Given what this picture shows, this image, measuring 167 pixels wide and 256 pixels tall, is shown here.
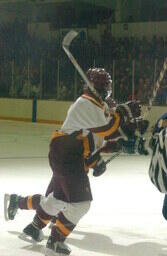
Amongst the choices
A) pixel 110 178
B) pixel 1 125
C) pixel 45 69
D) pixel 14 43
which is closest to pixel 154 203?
pixel 110 178

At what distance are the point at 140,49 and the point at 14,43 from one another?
4617mm

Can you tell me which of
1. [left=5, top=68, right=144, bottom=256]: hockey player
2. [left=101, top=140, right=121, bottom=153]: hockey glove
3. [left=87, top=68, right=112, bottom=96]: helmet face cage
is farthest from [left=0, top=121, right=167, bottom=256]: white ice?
[left=87, top=68, right=112, bottom=96]: helmet face cage

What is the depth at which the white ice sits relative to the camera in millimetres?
3473

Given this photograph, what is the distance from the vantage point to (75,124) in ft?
10.9

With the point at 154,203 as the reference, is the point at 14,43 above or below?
above

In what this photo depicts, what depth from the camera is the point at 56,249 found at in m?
3.27

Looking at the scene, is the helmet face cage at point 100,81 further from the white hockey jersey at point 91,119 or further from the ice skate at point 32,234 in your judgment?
the ice skate at point 32,234

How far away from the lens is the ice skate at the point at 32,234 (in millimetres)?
3584

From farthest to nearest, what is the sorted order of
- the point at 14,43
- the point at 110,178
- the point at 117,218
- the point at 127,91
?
the point at 14,43 → the point at 127,91 → the point at 110,178 → the point at 117,218

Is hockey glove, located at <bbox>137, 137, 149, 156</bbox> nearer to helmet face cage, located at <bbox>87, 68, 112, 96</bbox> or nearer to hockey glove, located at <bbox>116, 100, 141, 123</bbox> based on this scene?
hockey glove, located at <bbox>116, 100, 141, 123</bbox>

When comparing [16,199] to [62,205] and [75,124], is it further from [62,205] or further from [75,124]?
[75,124]

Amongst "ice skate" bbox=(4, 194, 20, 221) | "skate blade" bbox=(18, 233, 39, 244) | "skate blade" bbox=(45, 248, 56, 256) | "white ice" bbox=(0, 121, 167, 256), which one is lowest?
"white ice" bbox=(0, 121, 167, 256)

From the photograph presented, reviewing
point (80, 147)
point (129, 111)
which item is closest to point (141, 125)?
point (129, 111)

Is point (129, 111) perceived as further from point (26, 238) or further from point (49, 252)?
point (26, 238)
